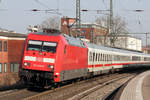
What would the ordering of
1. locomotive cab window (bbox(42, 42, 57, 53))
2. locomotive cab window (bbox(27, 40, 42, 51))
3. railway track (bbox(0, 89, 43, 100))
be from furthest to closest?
locomotive cab window (bbox(27, 40, 42, 51)) < locomotive cab window (bbox(42, 42, 57, 53)) < railway track (bbox(0, 89, 43, 100))

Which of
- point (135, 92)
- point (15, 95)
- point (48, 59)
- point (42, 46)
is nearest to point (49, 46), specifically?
point (42, 46)

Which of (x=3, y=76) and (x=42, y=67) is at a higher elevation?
(x=42, y=67)

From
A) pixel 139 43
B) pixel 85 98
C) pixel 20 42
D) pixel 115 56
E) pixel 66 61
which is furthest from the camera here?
pixel 139 43

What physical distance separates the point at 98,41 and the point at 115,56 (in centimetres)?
4076

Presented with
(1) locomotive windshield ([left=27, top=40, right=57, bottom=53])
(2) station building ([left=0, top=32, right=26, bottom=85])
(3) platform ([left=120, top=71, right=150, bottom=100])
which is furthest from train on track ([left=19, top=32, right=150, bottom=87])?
(2) station building ([left=0, top=32, right=26, bottom=85])

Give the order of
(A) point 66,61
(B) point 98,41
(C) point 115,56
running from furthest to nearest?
(B) point 98,41 → (C) point 115,56 → (A) point 66,61


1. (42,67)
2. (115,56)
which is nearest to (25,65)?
(42,67)

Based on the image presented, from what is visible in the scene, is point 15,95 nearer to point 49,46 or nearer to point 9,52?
point 49,46

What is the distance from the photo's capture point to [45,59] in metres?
14.8

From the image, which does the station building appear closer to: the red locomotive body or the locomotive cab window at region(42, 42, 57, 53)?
the red locomotive body

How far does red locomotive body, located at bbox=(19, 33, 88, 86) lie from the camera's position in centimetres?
1464

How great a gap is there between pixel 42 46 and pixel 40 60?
33.1 inches

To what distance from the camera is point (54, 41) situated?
15.2 meters

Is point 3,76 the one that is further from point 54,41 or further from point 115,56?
point 54,41
